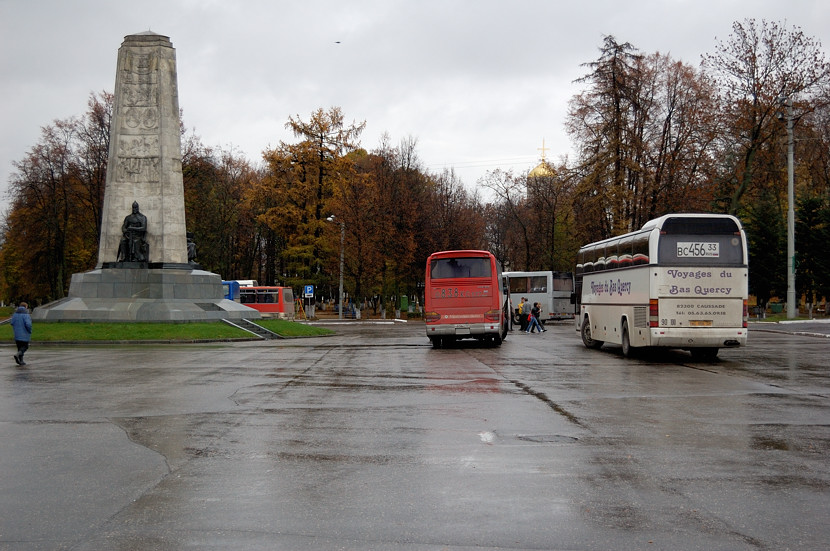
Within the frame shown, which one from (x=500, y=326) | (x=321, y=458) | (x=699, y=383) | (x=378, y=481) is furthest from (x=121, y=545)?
(x=500, y=326)

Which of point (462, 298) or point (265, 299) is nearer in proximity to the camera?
point (462, 298)

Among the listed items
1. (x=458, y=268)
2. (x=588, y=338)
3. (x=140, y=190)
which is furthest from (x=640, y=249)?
(x=140, y=190)

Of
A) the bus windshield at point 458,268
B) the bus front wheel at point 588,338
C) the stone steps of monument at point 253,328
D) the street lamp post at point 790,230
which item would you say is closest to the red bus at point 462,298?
the bus windshield at point 458,268

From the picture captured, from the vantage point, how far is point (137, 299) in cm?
3372

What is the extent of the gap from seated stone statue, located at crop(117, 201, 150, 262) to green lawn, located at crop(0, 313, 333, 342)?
10.9 ft

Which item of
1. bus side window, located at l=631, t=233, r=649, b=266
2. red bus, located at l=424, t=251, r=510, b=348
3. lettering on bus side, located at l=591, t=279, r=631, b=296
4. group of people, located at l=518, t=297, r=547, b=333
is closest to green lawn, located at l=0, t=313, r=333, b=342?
red bus, located at l=424, t=251, r=510, b=348

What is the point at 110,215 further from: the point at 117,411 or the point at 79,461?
the point at 79,461

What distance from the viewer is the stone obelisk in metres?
33.8

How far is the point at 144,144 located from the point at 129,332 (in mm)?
8351

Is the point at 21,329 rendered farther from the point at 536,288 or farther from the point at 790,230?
the point at 536,288

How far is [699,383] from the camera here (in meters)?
14.8

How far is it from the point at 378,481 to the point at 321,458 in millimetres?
1139

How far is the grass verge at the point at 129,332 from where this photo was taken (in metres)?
29.6

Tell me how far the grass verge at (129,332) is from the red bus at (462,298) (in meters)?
9.08
